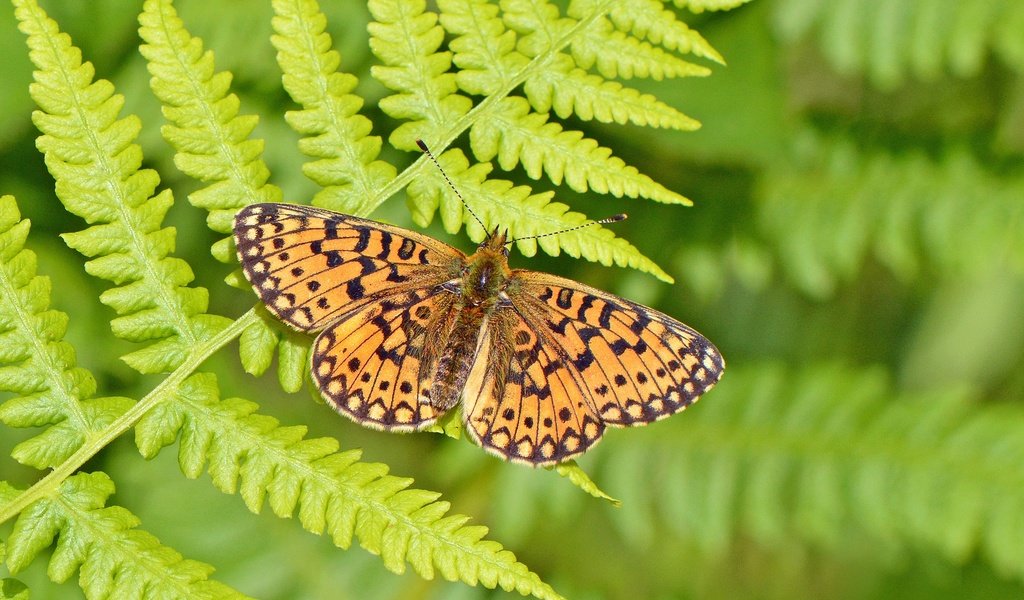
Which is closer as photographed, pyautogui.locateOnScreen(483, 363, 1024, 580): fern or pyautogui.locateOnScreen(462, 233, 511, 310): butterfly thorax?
pyautogui.locateOnScreen(462, 233, 511, 310): butterfly thorax

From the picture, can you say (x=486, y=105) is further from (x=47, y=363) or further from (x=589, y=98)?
(x=47, y=363)

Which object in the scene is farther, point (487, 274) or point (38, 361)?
point (487, 274)

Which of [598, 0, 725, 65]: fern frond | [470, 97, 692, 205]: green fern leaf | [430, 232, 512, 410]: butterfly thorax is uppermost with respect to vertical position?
[598, 0, 725, 65]: fern frond

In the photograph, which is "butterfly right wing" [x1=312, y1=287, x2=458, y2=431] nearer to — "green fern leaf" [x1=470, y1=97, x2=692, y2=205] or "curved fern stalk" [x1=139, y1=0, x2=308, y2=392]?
"curved fern stalk" [x1=139, y1=0, x2=308, y2=392]

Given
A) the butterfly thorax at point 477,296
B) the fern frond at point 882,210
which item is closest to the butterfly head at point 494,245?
the butterfly thorax at point 477,296

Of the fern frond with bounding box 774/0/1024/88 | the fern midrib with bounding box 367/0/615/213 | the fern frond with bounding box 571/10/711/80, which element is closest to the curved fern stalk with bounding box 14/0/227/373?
the fern midrib with bounding box 367/0/615/213

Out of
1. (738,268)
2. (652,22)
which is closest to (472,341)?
(652,22)

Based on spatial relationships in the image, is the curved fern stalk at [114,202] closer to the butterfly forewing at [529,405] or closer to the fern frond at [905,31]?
the butterfly forewing at [529,405]
